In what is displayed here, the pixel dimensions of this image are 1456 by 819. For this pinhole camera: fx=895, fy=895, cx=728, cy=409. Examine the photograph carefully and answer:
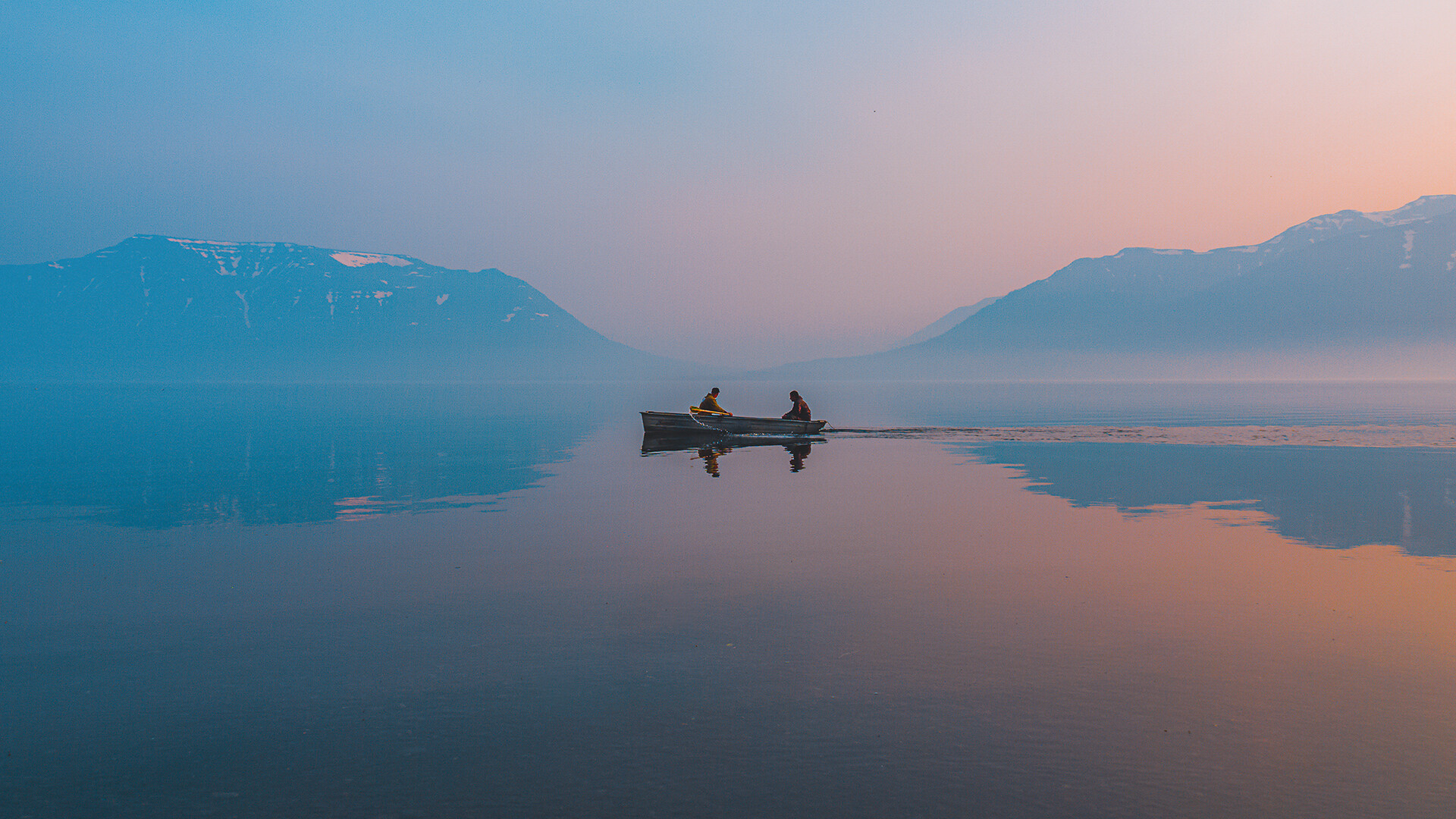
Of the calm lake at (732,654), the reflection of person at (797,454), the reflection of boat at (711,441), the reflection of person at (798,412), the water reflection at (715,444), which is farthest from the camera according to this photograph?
the reflection of person at (798,412)

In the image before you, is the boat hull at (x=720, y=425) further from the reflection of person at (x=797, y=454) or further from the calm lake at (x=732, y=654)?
the calm lake at (x=732, y=654)

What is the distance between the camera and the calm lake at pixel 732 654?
28.9ft

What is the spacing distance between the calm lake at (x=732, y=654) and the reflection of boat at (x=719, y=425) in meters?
24.2

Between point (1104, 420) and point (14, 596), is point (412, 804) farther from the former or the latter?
point (1104, 420)

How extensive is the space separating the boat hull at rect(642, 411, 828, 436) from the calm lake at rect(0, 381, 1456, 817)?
24.2m

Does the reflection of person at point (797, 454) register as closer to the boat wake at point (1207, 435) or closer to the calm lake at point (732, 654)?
the boat wake at point (1207, 435)

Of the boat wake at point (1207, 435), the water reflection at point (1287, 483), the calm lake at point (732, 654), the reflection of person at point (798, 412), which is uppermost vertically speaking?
the reflection of person at point (798, 412)

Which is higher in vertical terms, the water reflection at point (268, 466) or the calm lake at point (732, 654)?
the water reflection at point (268, 466)

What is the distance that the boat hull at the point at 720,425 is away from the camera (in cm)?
5469

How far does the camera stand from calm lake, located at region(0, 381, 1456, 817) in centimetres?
881

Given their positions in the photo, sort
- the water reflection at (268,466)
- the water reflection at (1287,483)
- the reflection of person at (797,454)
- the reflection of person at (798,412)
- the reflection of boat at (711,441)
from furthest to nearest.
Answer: the reflection of person at (798,412), the reflection of boat at (711,441), the reflection of person at (797,454), the water reflection at (268,466), the water reflection at (1287,483)

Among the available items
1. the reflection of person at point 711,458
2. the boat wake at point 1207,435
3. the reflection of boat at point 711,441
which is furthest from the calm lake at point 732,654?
the boat wake at point 1207,435

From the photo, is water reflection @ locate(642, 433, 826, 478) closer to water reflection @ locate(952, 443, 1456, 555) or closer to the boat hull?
the boat hull

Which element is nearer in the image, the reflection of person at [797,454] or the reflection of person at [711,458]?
the reflection of person at [711,458]
